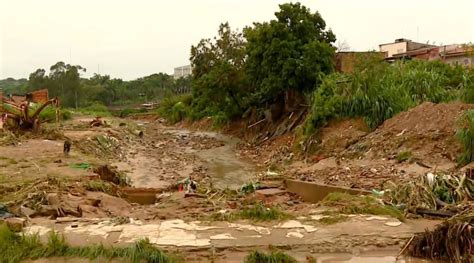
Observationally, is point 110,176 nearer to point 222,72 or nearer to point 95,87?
point 222,72

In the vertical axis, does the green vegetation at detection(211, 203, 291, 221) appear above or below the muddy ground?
above

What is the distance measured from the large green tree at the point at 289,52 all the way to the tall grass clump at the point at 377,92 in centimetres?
298

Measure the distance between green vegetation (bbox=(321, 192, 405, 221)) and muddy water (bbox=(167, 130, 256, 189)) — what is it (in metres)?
5.43

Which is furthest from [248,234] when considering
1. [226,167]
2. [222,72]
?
[222,72]

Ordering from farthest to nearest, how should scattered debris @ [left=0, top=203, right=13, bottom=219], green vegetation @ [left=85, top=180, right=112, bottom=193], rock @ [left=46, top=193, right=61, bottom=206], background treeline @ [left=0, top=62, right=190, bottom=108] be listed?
1. background treeline @ [left=0, top=62, right=190, bottom=108]
2. green vegetation @ [left=85, top=180, right=112, bottom=193]
3. rock @ [left=46, top=193, right=61, bottom=206]
4. scattered debris @ [left=0, top=203, right=13, bottom=219]

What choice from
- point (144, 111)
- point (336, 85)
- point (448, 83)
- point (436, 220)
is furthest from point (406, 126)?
point (144, 111)

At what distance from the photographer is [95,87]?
8431cm

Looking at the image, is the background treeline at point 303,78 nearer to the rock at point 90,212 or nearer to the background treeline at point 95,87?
the rock at point 90,212

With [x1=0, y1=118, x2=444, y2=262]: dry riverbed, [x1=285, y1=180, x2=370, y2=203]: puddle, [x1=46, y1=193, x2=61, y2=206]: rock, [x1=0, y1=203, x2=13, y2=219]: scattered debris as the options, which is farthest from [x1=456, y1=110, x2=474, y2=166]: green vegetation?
[x1=0, y1=203, x2=13, y2=219]: scattered debris

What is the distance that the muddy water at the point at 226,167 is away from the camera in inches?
643

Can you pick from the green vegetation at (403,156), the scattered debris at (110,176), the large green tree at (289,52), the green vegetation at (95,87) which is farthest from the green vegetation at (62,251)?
the green vegetation at (95,87)

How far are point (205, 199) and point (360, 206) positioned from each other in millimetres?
3282

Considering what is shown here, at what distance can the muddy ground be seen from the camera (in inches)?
271

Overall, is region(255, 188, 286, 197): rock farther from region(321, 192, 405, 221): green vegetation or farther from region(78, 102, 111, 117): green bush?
region(78, 102, 111, 117): green bush
